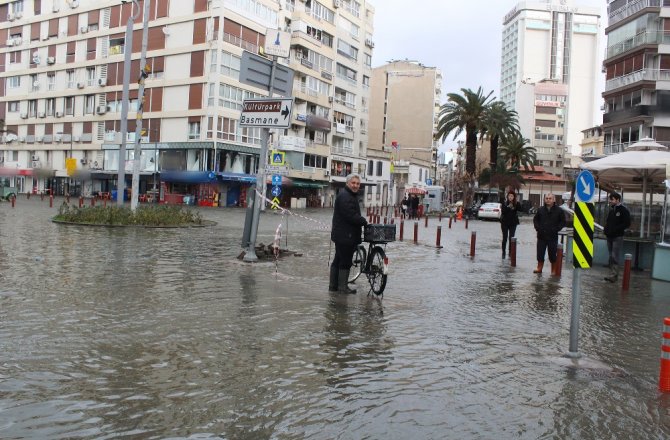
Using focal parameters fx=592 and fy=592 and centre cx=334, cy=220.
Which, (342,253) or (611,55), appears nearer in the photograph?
(342,253)

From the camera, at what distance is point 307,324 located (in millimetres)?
7410

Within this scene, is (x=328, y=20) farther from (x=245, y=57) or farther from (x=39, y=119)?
(x=245, y=57)

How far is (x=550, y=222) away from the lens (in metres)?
13.8

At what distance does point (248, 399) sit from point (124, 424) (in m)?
0.99

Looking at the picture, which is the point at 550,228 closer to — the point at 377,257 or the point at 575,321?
the point at 377,257

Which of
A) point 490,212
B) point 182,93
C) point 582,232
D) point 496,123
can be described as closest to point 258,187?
point 582,232

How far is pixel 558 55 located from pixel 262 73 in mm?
170790

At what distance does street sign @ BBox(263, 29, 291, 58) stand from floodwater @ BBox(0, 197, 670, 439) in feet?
15.4

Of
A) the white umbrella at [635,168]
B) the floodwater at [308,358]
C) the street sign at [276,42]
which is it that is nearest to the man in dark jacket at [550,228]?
the white umbrella at [635,168]

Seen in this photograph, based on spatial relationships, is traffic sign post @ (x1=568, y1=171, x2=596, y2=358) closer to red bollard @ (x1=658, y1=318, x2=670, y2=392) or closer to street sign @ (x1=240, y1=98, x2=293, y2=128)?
red bollard @ (x1=658, y1=318, x2=670, y2=392)

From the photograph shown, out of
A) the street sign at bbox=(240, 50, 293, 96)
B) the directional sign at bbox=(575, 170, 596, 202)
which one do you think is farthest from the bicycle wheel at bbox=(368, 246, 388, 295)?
the street sign at bbox=(240, 50, 293, 96)

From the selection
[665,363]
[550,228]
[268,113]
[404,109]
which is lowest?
[665,363]

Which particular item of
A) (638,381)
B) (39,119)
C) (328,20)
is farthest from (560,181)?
(638,381)

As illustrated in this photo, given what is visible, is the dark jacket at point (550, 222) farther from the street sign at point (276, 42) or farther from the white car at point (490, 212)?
the white car at point (490, 212)
